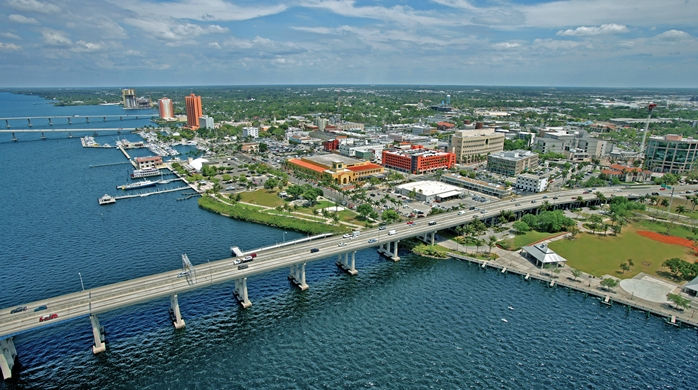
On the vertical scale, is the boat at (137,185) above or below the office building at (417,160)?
below

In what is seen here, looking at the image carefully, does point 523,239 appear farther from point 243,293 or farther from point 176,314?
point 176,314

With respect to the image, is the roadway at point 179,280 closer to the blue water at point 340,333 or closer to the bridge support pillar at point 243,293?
the bridge support pillar at point 243,293

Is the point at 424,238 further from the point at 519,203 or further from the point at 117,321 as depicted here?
the point at 117,321

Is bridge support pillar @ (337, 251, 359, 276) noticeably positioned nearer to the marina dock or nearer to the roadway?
the roadway

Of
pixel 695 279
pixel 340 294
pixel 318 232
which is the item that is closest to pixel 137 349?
pixel 340 294

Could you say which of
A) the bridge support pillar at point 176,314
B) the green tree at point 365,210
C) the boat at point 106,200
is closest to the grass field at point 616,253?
the green tree at point 365,210

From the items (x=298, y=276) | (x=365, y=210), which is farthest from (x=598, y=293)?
(x=298, y=276)
